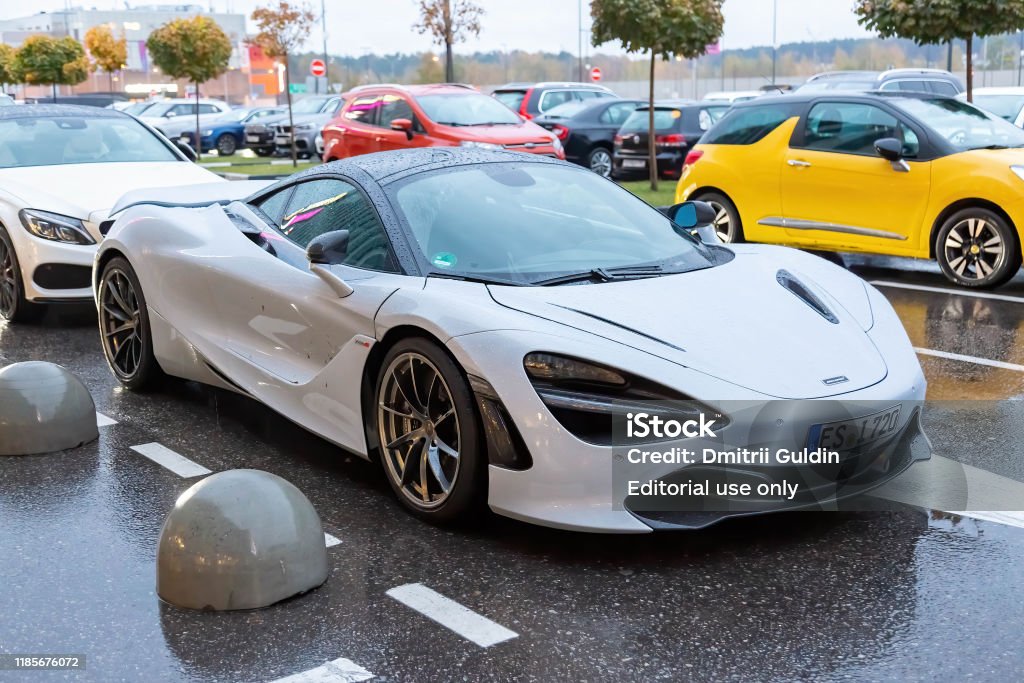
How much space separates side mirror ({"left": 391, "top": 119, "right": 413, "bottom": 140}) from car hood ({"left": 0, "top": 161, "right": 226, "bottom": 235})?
21.9 ft

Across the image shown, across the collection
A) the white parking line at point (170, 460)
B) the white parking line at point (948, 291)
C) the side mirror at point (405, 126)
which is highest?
the side mirror at point (405, 126)

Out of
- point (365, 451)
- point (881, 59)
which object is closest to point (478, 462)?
point (365, 451)

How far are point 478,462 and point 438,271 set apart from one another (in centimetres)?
90

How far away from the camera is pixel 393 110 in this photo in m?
16.4

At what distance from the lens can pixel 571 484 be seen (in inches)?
156

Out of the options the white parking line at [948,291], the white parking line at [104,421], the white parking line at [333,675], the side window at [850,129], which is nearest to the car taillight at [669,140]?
the side window at [850,129]

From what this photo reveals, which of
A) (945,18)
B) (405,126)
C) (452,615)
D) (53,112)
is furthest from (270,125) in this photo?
(452,615)

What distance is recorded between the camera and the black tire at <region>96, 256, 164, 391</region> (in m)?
6.23

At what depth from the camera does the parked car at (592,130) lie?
818 inches

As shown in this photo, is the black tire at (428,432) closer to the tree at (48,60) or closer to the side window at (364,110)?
the side window at (364,110)

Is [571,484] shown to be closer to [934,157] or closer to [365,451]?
[365,451]

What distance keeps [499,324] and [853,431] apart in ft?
4.03

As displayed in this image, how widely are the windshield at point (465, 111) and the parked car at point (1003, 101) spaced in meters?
5.77

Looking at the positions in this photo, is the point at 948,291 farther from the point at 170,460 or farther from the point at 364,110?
the point at 364,110
